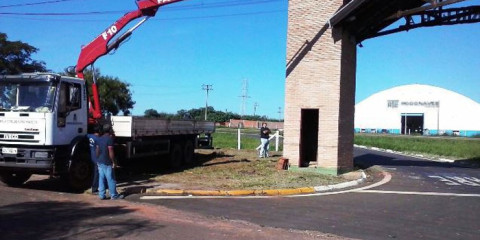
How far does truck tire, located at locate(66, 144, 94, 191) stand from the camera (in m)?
12.1

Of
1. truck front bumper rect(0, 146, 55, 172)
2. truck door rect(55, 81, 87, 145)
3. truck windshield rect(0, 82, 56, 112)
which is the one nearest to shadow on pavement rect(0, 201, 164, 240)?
truck front bumper rect(0, 146, 55, 172)

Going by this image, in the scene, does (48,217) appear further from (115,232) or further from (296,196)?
(296,196)

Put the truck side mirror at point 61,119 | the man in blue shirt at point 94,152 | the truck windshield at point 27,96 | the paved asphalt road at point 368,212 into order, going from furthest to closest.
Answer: the truck side mirror at point 61,119, the truck windshield at point 27,96, the man in blue shirt at point 94,152, the paved asphalt road at point 368,212

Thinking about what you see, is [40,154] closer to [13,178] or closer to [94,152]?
[94,152]

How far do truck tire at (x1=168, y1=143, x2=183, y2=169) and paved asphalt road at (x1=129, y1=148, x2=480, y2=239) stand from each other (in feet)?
21.0

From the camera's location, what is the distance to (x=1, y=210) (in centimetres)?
935

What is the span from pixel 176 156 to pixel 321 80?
20.0 feet

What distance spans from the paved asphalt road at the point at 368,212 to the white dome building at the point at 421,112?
330ft

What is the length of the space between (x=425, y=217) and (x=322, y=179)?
6.09m

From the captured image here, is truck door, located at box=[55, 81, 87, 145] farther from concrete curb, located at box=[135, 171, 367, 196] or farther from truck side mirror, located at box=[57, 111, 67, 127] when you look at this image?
concrete curb, located at box=[135, 171, 367, 196]

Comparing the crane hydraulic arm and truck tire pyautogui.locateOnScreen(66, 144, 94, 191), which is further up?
the crane hydraulic arm

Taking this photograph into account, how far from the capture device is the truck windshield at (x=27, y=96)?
11.8 m

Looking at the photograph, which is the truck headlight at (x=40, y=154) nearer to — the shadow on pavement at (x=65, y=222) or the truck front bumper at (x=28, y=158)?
the truck front bumper at (x=28, y=158)

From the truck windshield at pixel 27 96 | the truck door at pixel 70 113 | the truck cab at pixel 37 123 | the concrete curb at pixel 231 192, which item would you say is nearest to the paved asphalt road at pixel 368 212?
the concrete curb at pixel 231 192
